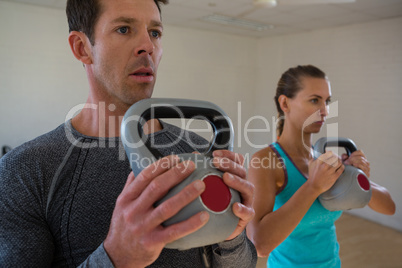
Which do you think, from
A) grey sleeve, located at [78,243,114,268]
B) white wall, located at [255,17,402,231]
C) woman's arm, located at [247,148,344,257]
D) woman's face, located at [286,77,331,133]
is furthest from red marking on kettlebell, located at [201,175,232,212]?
white wall, located at [255,17,402,231]

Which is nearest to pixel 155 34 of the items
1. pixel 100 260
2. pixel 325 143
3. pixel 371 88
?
pixel 100 260

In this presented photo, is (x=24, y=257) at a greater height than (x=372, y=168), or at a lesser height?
greater

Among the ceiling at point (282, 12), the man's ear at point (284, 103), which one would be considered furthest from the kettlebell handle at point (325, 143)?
the ceiling at point (282, 12)

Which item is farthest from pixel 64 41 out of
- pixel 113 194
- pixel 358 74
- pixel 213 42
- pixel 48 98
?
pixel 113 194

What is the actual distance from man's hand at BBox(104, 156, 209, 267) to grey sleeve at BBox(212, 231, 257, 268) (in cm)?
25

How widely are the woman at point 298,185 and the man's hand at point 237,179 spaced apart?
2.85 ft

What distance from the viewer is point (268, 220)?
58.5 inches

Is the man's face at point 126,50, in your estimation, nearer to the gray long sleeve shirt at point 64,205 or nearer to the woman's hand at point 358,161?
the gray long sleeve shirt at point 64,205

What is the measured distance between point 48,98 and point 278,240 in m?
5.02

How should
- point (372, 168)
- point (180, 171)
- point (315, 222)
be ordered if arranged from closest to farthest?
point (180, 171), point (315, 222), point (372, 168)

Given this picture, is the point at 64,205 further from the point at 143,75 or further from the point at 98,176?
the point at 143,75

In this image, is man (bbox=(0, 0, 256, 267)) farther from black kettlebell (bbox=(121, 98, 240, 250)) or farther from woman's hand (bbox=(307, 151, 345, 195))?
woman's hand (bbox=(307, 151, 345, 195))

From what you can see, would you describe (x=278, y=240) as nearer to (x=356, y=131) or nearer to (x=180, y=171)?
(x=180, y=171)

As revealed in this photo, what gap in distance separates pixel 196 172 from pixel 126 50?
444 mm
